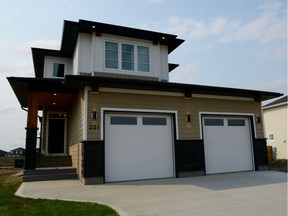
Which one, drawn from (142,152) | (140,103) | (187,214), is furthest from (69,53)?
(187,214)

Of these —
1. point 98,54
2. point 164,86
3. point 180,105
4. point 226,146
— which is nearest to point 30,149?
point 98,54

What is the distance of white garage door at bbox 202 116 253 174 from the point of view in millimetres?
10008

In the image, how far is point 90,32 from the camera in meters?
11.1

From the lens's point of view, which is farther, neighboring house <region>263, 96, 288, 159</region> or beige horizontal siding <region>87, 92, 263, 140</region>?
neighboring house <region>263, 96, 288, 159</region>

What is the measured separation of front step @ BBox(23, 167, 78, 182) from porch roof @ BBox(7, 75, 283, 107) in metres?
3.22

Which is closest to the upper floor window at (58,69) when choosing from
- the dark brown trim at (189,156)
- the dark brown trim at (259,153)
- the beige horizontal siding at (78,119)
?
the beige horizontal siding at (78,119)

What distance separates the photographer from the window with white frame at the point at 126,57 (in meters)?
11.0

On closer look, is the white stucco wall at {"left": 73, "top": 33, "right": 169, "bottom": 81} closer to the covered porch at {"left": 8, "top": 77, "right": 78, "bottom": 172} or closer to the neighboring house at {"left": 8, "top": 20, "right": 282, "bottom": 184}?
the neighboring house at {"left": 8, "top": 20, "right": 282, "bottom": 184}

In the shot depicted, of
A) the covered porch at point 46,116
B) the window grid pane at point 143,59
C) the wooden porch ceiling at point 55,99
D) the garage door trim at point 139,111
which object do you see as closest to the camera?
the garage door trim at point 139,111

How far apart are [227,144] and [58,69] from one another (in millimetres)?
9225

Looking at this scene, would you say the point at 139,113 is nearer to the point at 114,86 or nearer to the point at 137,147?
the point at 137,147

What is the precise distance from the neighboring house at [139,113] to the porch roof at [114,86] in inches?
1.3

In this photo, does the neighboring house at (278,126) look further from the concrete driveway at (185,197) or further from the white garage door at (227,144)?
the concrete driveway at (185,197)

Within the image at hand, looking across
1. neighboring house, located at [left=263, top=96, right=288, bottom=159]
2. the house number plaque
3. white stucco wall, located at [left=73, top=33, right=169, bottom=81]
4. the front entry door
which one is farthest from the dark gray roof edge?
neighboring house, located at [left=263, top=96, right=288, bottom=159]
